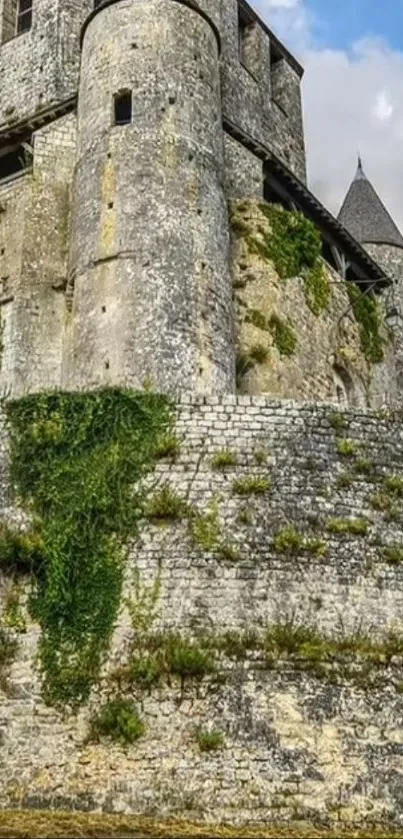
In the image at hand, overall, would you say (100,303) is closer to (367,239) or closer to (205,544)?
(205,544)

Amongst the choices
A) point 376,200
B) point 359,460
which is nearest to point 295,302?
point 359,460

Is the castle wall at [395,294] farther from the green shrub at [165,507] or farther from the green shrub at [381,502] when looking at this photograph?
the green shrub at [165,507]

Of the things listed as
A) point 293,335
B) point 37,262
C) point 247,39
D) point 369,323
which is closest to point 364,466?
point 293,335

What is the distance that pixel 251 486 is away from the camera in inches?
503

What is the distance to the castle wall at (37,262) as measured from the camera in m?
19.9

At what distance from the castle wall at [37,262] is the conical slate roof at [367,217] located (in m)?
14.0

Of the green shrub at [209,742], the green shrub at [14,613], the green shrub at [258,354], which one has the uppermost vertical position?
the green shrub at [258,354]

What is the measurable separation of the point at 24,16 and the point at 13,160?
5.47m

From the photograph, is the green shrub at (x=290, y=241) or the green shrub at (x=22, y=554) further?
Result: the green shrub at (x=290, y=241)

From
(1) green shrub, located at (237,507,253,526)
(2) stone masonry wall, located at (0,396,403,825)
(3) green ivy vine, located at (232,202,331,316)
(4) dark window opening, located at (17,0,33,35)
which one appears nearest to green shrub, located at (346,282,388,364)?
(3) green ivy vine, located at (232,202,331,316)

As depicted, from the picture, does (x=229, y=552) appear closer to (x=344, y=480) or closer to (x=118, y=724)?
(x=344, y=480)

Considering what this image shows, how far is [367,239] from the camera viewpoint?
3378 centimetres

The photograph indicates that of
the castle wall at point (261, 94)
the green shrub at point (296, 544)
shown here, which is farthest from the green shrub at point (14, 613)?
the castle wall at point (261, 94)

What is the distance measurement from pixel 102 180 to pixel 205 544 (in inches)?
359
